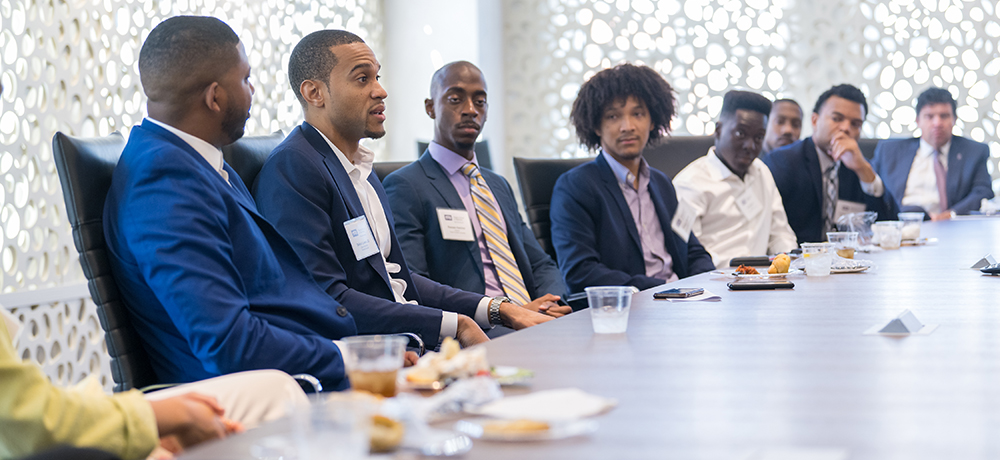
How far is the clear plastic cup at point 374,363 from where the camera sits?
36.9 inches

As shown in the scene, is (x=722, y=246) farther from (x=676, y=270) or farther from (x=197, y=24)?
(x=197, y=24)

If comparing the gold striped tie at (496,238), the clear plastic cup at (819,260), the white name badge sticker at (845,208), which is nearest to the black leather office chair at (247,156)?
the gold striped tie at (496,238)

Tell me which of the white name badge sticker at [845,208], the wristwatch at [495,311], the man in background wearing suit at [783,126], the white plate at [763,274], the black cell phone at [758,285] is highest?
the man in background wearing suit at [783,126]

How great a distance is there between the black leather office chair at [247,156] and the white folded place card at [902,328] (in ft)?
4.83

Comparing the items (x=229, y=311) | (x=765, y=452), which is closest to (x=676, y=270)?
(x=229, y=311)

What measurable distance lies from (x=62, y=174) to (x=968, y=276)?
2.13 metres

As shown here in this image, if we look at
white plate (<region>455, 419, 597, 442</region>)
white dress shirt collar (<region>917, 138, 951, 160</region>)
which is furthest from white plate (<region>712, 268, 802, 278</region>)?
white dress shirt collar (<region>917, 138, 951, 160</region>)

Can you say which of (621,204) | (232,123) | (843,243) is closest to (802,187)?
(621,204)

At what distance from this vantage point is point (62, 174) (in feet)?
4.99

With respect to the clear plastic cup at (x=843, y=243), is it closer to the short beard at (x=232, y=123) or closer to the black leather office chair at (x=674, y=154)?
the black leather office chair at (x=674, y=154)

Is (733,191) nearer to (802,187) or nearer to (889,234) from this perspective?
(802,187)

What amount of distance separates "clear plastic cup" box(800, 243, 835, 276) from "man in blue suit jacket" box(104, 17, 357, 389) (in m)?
1.31

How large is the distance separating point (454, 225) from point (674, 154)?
185cm

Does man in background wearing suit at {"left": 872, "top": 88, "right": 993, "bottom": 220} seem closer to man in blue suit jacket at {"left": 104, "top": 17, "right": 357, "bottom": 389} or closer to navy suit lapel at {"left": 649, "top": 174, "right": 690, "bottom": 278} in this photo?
navy suit lapel at {"left": 649, "top": 174, "right": 690, "bottom": 278}
